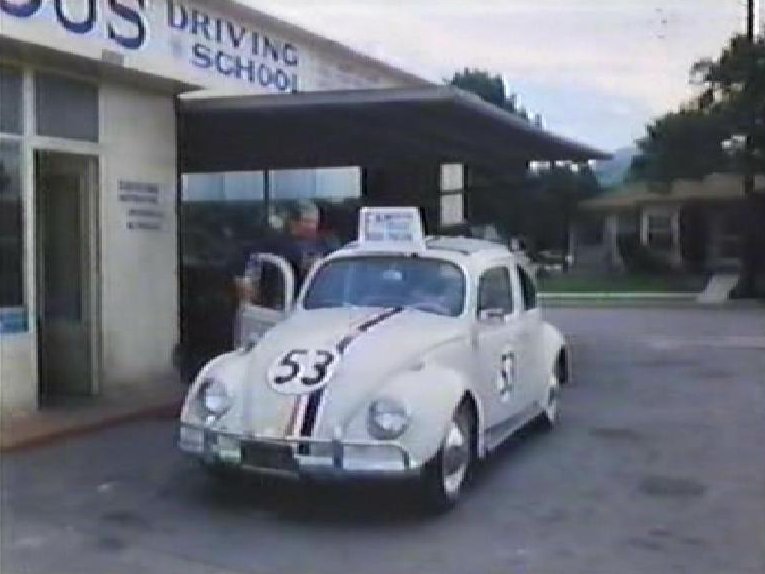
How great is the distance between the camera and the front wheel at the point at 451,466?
7.15 meters

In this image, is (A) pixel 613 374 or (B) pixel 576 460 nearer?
(B) pixel 576 460

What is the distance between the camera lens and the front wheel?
7148 mm

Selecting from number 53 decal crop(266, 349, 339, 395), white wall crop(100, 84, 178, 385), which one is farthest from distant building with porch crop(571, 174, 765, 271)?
number 53 decal crop(266, 349, 339, 395)

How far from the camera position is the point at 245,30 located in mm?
13203

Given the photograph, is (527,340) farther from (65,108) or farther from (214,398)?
(65,108)

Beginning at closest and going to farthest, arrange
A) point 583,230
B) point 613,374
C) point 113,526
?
point 113,526 → point 613,374 → point 583,230

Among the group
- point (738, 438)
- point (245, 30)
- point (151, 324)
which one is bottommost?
point (738, 438)

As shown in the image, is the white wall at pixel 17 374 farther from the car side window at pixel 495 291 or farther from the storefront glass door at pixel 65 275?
the car side window at pixel 495 291

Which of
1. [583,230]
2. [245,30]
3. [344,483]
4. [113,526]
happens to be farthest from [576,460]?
[583,230]

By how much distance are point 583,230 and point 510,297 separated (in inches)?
1581

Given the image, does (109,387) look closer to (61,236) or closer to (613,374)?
(61,236)

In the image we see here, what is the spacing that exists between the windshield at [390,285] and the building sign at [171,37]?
121 inches

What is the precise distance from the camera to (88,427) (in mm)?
9938

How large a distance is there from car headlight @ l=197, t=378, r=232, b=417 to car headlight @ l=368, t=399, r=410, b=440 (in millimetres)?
906
